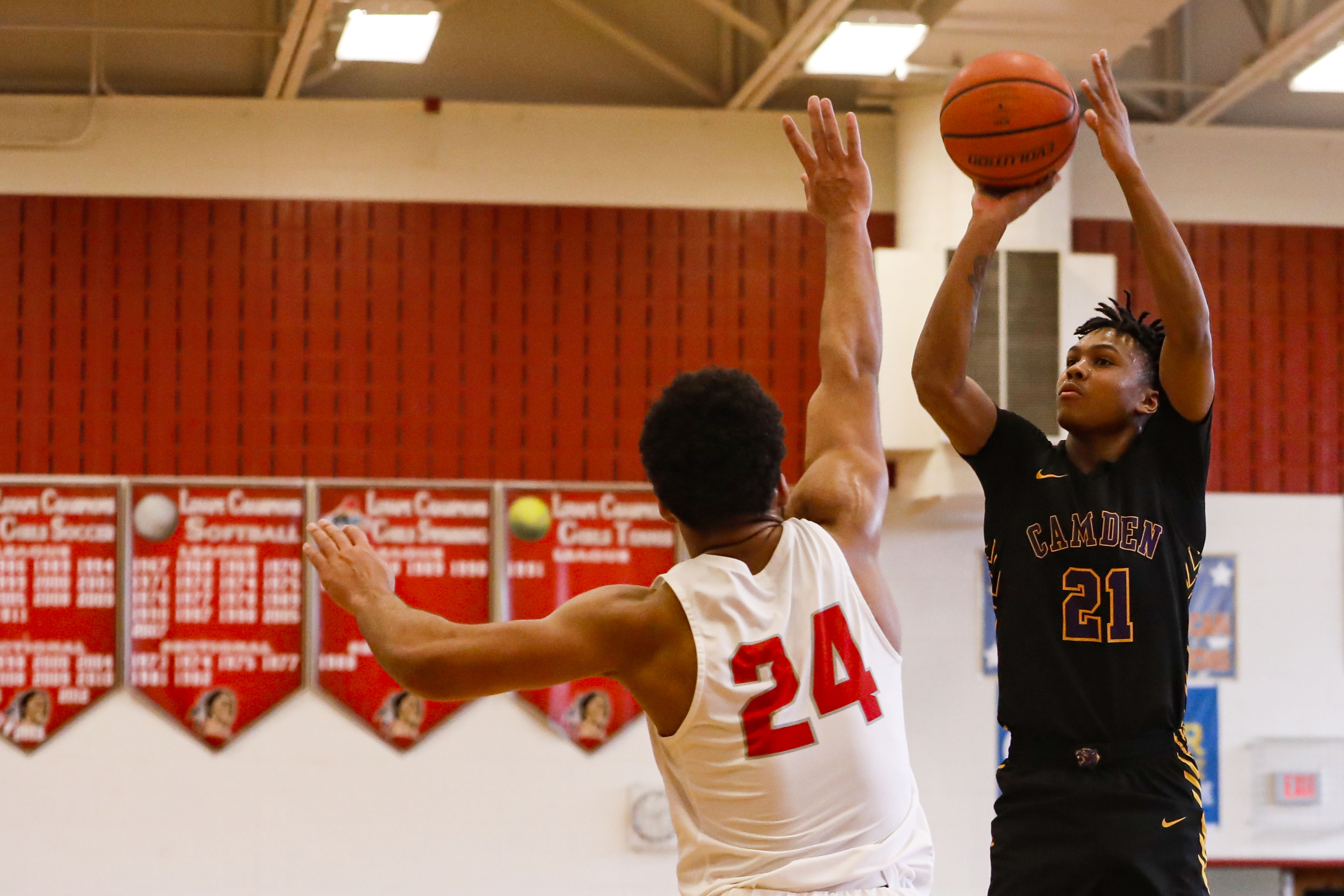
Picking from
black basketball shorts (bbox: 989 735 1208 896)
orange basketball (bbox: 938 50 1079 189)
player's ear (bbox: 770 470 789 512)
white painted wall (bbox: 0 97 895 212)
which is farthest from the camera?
white painted wall (bbox: 0 97 895 212)

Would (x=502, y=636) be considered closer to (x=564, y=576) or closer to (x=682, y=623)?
(x=682, y=623)

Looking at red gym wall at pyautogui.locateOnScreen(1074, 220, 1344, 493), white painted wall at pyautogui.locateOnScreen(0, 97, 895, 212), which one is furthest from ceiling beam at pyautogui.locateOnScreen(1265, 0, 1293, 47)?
white painted wall at pyautogui.locateOnScreen(0, 97, 895, 212)

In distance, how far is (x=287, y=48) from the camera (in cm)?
611

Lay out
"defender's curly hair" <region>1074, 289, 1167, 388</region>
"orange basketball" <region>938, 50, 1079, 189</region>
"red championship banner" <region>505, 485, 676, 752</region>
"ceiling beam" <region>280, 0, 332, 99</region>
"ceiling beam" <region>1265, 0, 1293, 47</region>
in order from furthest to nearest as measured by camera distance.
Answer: "red championship banner" <region>505, 485, 676, 752</region>, "ceiling beam" <region>1265, 0, 1293, 47</region>, "ceiling beam" <region>280, 0, 332, 99</region>, "orange basketball" <region>938, 50, 1079, 189</region>, "defender's curly hair" <region>1074, 289, 1167, 388</region>

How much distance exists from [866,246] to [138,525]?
4894mm

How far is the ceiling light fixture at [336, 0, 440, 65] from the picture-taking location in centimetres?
559

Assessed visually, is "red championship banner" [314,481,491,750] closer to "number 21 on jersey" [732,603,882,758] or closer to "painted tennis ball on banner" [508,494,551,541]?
"painted tennis ball on banner" [508,494,551,541]

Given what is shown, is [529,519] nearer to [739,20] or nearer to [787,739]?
[739,20]

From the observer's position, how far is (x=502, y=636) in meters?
2.15

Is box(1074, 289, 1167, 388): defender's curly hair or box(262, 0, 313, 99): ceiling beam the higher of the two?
box(262, 0, 313, 99): ceiling beam

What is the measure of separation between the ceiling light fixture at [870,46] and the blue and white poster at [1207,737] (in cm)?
345

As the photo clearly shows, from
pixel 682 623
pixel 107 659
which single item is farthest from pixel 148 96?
pixel 682 623

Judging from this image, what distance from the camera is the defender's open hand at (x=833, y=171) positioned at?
278 cm

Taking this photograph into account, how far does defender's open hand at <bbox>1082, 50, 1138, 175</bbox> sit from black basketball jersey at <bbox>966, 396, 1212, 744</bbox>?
1.82 ft
